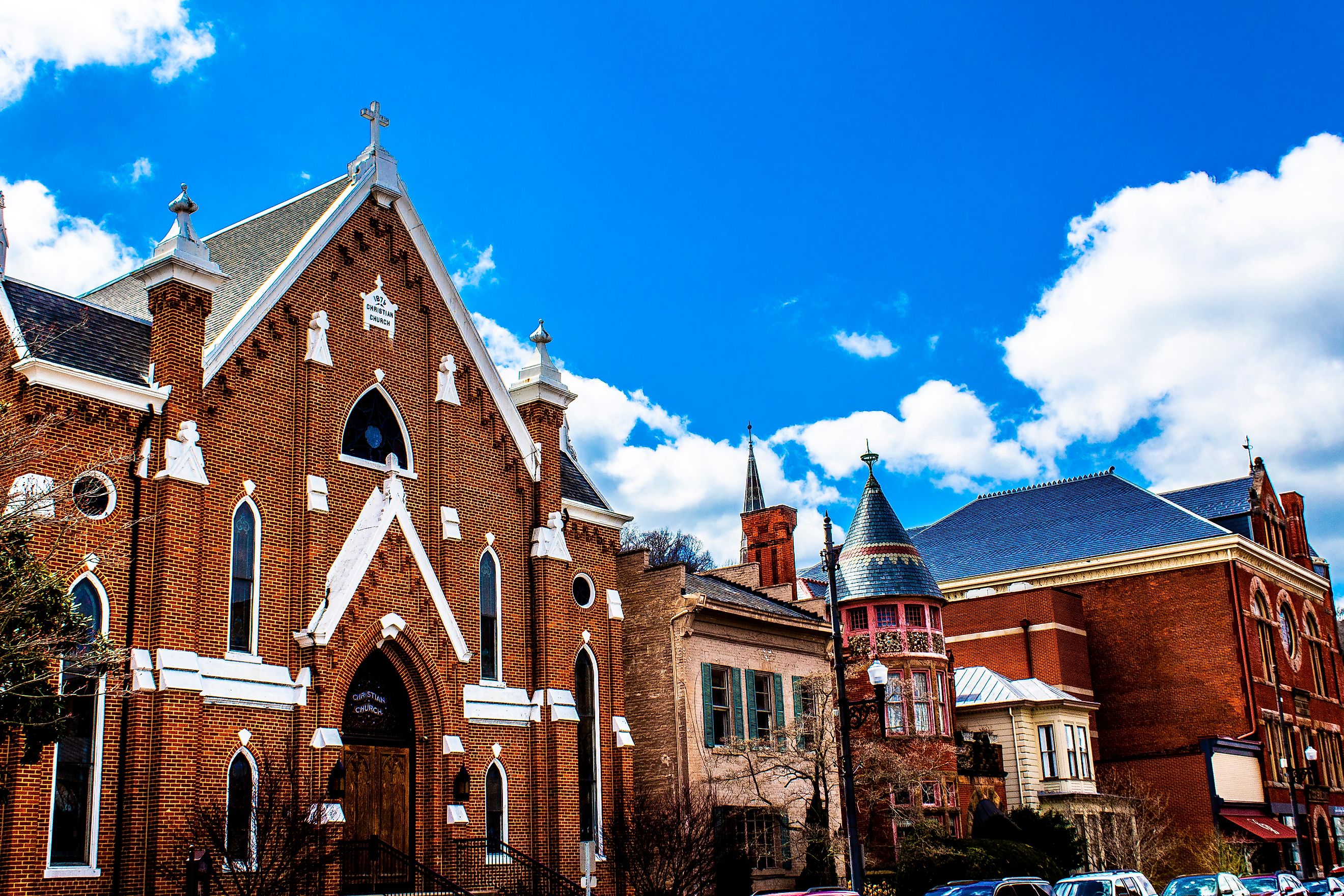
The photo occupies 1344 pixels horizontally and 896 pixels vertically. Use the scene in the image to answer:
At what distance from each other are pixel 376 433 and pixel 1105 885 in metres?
16.2

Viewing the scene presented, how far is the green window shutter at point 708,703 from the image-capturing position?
33.3m

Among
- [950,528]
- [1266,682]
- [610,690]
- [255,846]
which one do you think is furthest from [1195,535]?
[255,846]

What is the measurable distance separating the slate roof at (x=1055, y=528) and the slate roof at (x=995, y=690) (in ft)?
31.2

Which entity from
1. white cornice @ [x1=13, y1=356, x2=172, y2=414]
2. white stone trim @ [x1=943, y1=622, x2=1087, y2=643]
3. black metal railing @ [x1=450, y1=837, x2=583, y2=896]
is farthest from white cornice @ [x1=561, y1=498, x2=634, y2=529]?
white stone trim @ [x1=943, y1=622, x2=1087, y2=643]

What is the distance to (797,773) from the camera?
32.7m

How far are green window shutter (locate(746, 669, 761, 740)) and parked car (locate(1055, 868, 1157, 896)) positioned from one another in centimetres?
1118

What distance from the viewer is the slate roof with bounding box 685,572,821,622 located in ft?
116

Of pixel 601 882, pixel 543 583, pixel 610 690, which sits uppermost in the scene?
pixel 543 583

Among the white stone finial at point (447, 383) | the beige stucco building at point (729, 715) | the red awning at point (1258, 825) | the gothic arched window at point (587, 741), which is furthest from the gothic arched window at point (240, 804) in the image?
the red awning at point (1258, 825)

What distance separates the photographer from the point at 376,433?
27.3 meters

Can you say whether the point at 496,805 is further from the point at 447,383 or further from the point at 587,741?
the point at 447,383

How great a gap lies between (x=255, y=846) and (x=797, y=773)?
47.4ft

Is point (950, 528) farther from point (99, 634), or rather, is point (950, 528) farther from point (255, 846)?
point (99, 634)

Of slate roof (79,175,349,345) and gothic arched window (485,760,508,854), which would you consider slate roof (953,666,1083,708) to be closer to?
gothic arched window (485,760,508,854)
